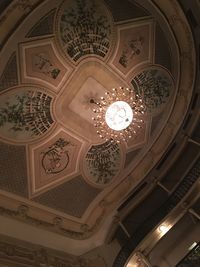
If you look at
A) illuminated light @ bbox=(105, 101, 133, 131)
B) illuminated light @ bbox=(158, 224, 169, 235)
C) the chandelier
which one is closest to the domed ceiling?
the chandelier

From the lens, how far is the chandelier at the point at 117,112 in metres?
5.13

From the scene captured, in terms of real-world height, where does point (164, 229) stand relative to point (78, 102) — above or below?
below

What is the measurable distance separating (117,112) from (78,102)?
2.98ft

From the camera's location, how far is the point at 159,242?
5770 millimetres

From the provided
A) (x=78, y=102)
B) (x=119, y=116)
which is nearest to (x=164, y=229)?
(x=119, y=116)

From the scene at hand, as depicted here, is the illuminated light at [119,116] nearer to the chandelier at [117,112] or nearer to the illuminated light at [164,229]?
the chandelier at [117,112]

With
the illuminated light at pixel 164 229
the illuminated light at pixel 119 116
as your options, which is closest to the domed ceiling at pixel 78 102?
the illuminated light at pixel 119 116

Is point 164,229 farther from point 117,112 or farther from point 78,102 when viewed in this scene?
point 78,102

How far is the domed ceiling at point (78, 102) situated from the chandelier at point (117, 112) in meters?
0.19

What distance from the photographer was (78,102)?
5629 mm

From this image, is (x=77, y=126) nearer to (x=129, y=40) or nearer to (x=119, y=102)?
(x=119, y=102)

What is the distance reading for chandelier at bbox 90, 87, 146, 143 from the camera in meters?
5.13

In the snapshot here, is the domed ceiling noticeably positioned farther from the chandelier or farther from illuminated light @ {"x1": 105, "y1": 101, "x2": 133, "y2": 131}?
illuminated light @ {"x1": 105, "y1": 101, "x2": 133, "y2": 131}

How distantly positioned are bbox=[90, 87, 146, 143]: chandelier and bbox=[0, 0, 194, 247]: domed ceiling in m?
0.19
